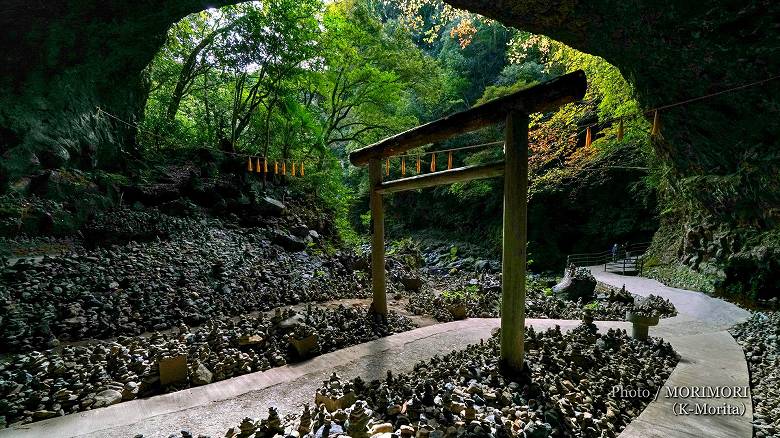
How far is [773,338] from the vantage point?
13.7 ft

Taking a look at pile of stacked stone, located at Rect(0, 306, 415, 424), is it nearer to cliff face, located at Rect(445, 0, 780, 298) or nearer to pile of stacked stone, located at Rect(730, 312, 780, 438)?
pile of stacked stone, located at Rect(730, 312, 780, 438)

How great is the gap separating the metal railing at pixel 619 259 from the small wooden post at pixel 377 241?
10720mm

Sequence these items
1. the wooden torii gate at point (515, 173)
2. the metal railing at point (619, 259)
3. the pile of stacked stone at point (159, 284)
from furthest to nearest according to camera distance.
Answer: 1. the metal railing at point (619, 259)
2. the pile of stacked stone at point (159, 284)
3. the wooden torii gate at point (515, 173)

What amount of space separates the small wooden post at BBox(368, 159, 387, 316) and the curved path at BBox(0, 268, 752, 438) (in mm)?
729

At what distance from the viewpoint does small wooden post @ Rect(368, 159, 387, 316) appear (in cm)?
497

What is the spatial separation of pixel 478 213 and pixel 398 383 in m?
16.0

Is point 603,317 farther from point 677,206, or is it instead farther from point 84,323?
point 84,323

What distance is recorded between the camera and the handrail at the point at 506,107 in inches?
105

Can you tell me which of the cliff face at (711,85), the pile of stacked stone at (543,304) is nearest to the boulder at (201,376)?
the pile of stacked stone at (543,304)

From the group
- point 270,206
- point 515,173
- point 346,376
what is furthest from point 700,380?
point 270,206

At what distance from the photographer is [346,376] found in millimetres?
3170

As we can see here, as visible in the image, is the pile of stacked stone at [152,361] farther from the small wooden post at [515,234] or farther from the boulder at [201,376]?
the small wooden post at [515,234]

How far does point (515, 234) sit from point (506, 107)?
118 cm

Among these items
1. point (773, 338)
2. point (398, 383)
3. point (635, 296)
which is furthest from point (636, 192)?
point (398, 383)
